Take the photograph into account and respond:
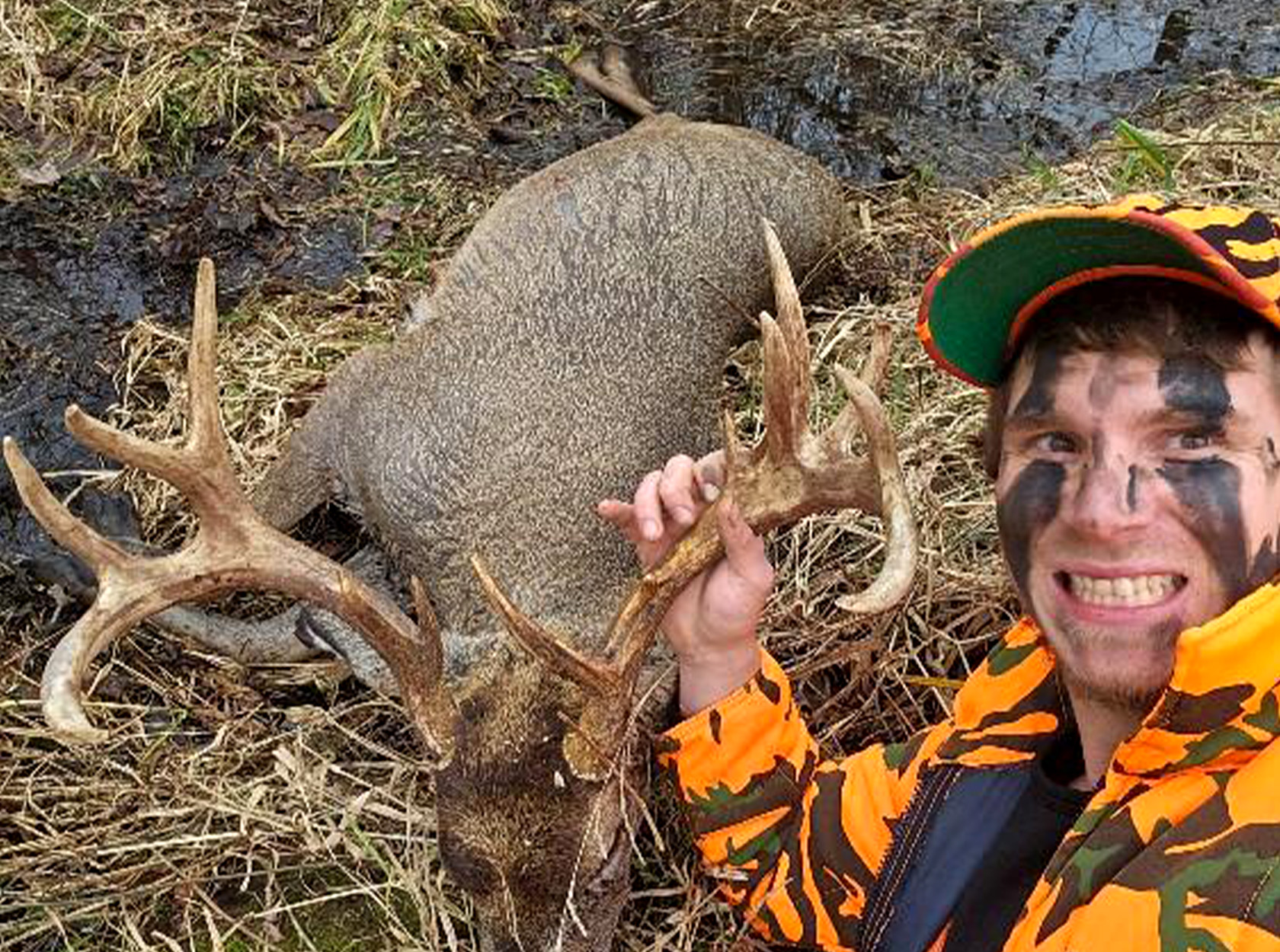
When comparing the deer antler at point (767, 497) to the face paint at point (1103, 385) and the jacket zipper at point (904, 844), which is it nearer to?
the jacket zipper at point (904, 844)

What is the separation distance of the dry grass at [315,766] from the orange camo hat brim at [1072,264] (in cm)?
146

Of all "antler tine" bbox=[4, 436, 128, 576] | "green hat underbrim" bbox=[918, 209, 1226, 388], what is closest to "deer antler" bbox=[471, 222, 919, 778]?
"green hat underbrim" bbox=[918, 209, 1226, 388]

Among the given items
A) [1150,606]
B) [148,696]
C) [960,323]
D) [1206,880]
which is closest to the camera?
[1206,880]

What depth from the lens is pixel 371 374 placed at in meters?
5.31

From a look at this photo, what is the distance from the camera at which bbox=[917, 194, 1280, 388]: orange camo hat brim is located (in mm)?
2363

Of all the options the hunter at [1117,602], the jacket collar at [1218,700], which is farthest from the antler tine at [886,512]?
the jacket collar at [1218,700]

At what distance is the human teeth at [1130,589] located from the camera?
8.15ft

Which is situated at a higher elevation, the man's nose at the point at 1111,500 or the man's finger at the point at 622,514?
the man's nose at the point at 1111,500

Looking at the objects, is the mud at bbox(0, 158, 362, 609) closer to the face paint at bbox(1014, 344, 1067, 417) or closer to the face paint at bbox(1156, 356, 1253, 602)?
the face paint at bbox(1014, 344, 1067, 417)

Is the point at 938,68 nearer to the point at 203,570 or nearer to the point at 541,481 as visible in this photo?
the point at 541,481

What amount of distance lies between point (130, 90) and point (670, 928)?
15.2 feet

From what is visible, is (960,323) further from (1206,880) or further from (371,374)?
(371,374)

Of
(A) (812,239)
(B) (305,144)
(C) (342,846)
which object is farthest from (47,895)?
(B) (305,144)

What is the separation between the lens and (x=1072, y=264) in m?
2.57
